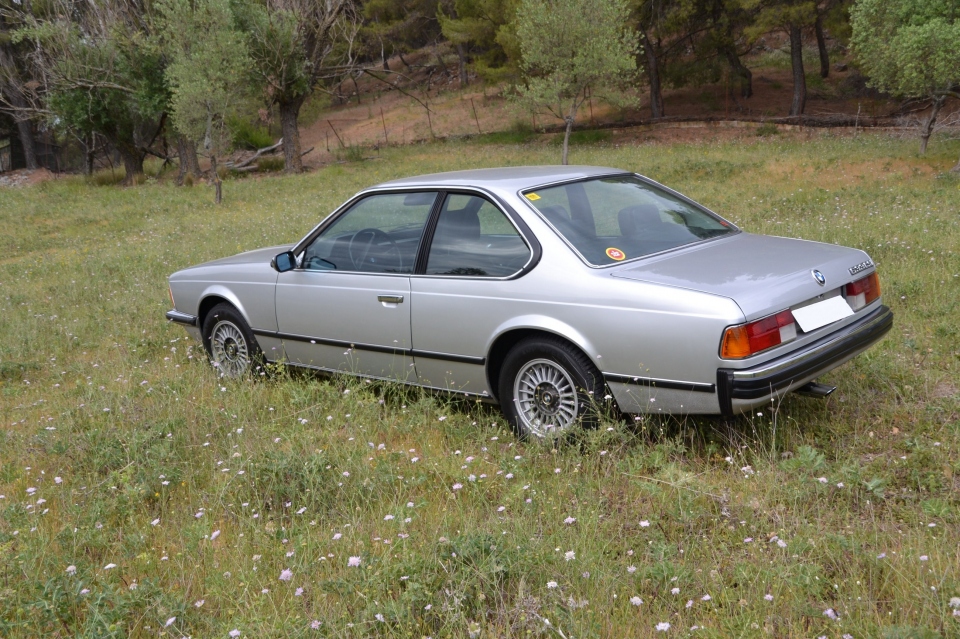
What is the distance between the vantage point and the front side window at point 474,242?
4.55 meters

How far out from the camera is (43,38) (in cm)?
3016

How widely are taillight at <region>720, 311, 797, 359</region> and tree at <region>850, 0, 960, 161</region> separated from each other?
16123 millimetres

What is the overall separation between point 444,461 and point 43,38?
32.7 meters

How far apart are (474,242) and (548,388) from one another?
40.1 inches

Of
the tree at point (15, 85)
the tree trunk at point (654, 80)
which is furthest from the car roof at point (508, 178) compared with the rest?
the tree trunk at point (654, 80)

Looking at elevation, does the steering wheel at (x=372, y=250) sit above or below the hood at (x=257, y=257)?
above

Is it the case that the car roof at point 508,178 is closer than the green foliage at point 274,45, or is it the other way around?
the car roof at point 508,178

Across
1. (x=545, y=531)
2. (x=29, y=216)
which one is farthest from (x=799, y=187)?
(x=29, y=216)

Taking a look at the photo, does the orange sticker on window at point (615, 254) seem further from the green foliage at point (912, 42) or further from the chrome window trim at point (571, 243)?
the green foliage at point (912, 42)

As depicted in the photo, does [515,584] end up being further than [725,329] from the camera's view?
No

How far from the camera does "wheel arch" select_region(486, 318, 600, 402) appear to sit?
409 centimetres

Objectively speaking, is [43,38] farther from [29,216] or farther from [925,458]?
[925,458]

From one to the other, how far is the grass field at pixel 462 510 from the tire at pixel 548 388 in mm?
144

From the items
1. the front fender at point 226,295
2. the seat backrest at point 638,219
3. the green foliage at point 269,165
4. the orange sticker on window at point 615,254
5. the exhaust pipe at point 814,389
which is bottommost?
the exhaust pipe at point 814,389
